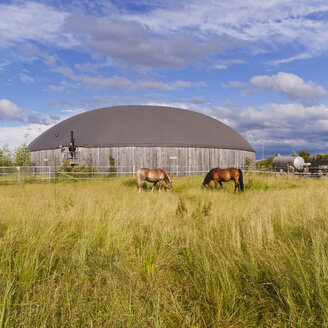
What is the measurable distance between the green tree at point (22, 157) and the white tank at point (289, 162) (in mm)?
40287

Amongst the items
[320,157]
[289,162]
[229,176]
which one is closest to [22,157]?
[229,176]

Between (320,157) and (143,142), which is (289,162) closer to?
(143,142)

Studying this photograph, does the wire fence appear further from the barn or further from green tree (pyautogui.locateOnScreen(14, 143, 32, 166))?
green tree (pyautogui.locateOnScreen(14, 143, 32, 166))

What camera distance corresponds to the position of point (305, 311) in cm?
261

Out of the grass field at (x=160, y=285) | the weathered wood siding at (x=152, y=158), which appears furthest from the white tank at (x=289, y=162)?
the grass field at (x=160, y=285)

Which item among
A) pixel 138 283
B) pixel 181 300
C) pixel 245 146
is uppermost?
pixel 245 146

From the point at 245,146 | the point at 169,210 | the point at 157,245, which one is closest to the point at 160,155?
the point at 245,146

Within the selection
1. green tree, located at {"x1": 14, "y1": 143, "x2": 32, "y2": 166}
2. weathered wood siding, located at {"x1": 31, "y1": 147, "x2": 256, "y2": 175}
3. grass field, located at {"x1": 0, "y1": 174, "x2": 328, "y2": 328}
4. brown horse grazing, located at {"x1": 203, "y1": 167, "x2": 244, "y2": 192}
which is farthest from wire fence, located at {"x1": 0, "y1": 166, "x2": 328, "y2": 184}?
grass field, located at {"x1": 0, "y1": 174, "x2": 328, "y2": 328}

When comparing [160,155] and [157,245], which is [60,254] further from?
[160,155]

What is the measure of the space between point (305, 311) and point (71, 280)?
8.44ft

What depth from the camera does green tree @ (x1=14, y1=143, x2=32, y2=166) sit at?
43938 mm

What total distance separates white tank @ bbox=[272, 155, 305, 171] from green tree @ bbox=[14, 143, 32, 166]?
132ft

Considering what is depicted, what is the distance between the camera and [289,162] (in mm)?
40656

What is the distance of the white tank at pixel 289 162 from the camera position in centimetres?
4012
